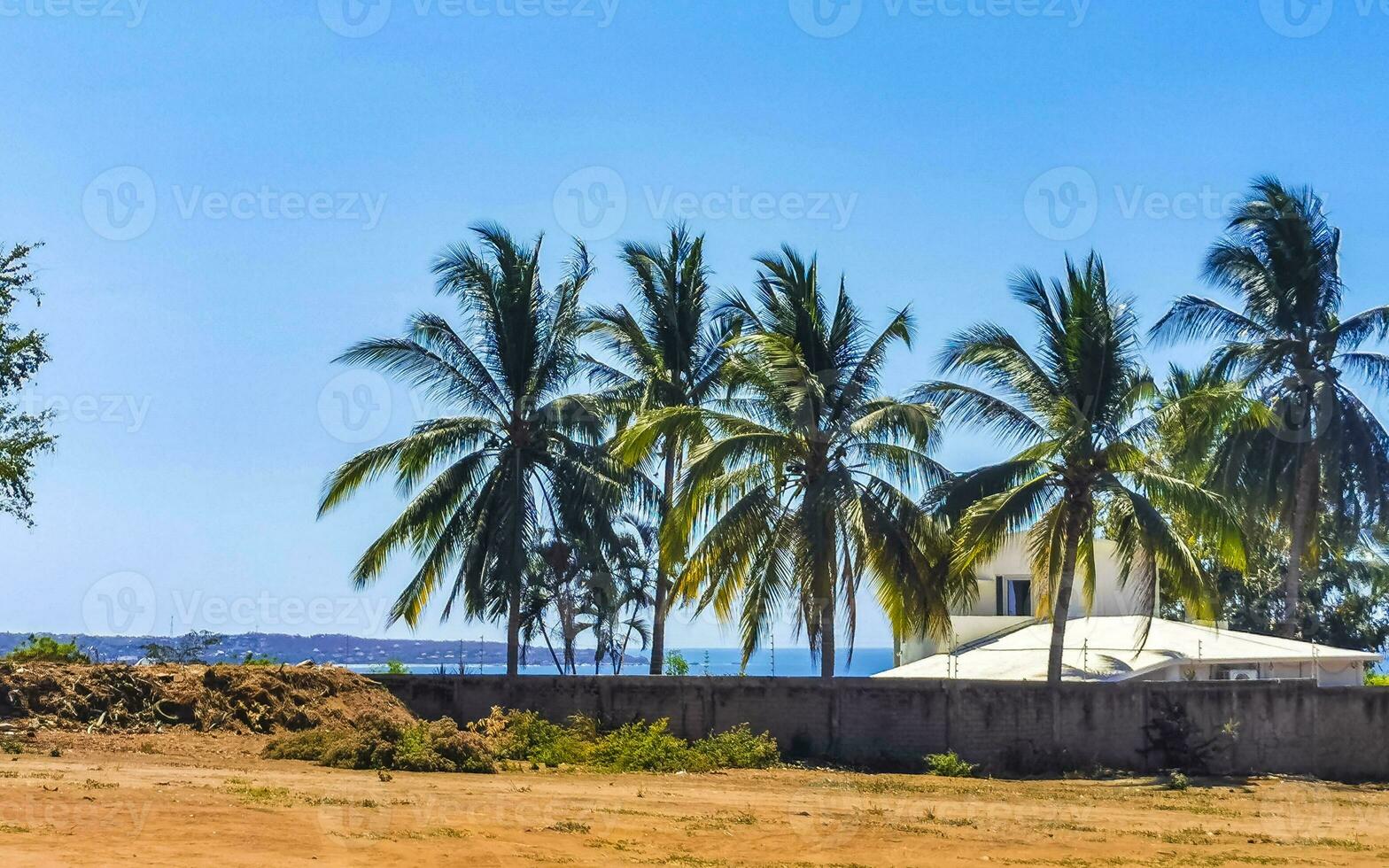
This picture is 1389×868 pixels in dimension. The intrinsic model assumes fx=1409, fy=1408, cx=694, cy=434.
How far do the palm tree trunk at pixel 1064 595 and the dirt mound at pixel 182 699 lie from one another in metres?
11.4

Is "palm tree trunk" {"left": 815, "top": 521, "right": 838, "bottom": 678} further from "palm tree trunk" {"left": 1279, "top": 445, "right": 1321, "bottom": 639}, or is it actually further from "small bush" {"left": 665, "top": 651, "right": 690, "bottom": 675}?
"palm tree trunk" {"left": 1279, "top": 445, "right": 1321, "bottom": 639}

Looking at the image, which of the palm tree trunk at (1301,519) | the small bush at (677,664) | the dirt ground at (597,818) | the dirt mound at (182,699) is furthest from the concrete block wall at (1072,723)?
the palm tree trunk at (1301,519)

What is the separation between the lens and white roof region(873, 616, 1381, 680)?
27562 mm

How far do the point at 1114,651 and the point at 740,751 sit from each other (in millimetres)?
9621

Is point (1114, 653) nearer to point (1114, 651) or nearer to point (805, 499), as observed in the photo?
point (1114, 651)

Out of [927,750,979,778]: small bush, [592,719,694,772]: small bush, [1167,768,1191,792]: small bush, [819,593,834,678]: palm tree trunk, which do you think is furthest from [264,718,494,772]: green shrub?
[1167,768,1191,792]: small bush

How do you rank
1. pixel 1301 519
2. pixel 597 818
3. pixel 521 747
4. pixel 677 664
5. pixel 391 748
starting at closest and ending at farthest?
pixel 597 818 < pixel 391 748 < pixel 521 747 < pixel 677 664 < pixel 1301 519

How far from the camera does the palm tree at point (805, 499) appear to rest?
2505 cm

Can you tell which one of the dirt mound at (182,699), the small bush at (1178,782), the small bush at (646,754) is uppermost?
the dirt mound at (182,699)

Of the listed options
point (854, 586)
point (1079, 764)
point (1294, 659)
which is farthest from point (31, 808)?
point (1294, 659)

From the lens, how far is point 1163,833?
16750mm

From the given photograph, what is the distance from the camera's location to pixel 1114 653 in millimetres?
28797

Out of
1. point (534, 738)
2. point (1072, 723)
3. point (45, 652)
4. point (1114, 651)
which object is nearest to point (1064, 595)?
point (1072, 723)

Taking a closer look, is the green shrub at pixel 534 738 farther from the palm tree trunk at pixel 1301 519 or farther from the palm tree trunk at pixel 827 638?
the palm tree trunk at pixel 1301 519
